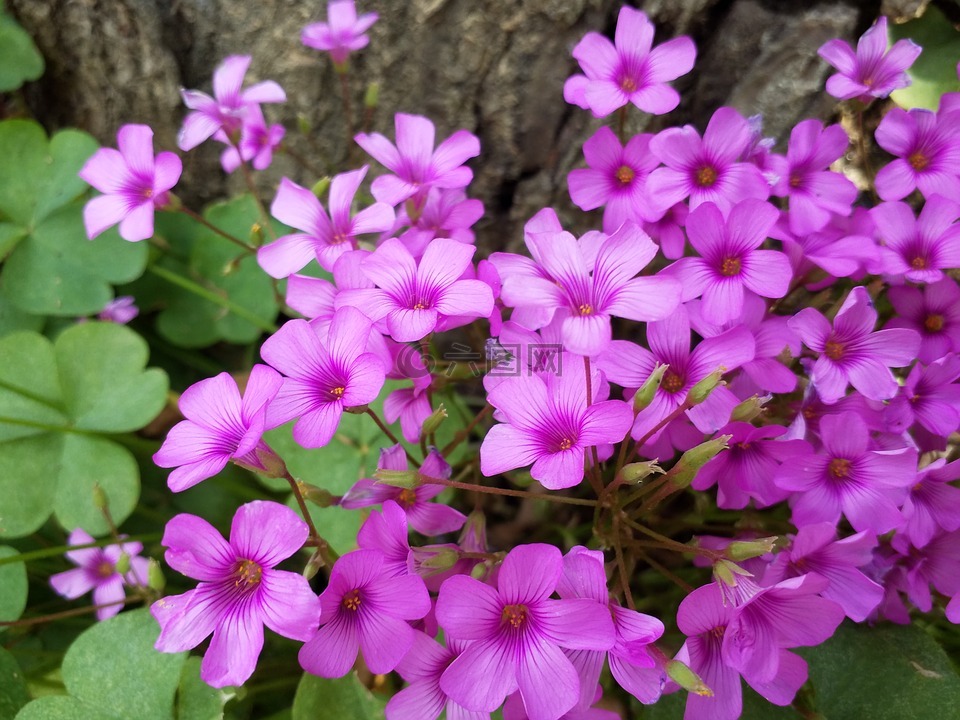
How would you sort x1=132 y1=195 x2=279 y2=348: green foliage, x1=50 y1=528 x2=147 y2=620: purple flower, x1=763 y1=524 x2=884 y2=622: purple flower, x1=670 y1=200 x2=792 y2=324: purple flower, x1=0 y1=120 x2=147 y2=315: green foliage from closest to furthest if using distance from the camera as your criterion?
x1=763 y1=524 x2=884 y2=622: purple flower, x1=670 y1=200 x2=792 y2=324: purple flower, x1=50 y1=528 x2=147 y2=620: purple flower, x1=0 y1=120 x2=147 y2=315: green foliage, x1=132 y1=195 x2=279 y2=348: green foliage

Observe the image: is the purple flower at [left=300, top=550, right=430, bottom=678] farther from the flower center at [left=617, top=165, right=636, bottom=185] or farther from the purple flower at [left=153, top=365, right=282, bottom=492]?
the flower center at [left=617, top=165, right=636, bottom=185]

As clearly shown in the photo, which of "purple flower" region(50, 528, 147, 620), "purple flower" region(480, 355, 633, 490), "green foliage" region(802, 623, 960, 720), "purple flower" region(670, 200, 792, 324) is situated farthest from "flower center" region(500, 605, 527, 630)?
"purple flower" region(50, 528, 147, 620)

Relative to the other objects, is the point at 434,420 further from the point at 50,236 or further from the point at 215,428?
the point at 50,236

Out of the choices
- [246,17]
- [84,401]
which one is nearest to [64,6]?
[246,17]

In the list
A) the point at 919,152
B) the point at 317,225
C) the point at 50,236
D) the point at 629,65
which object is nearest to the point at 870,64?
the point at 919,152

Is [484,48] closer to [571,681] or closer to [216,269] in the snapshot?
[216,269]

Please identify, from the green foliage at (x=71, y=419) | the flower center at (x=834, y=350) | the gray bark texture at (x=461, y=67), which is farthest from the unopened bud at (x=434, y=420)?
the gray bark texture at (x=461, y=67)
